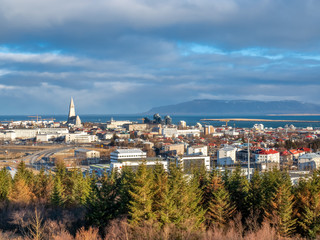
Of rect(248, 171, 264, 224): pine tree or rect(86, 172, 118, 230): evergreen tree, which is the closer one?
rect(86, 172, 118, 230): evergreen tree

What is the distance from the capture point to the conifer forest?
8.34 metres

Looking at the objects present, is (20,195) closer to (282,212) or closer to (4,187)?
(4,187)

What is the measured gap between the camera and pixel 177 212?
8.86m

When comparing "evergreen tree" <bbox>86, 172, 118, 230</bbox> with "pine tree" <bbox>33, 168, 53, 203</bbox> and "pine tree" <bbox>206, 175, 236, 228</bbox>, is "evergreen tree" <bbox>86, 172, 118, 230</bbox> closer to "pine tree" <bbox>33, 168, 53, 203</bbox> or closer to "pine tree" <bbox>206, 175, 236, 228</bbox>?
"pine tree" <bbox>206, 175, 236, 228</bbox>

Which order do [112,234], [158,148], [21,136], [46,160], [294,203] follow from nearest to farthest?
[112,234] → [294,203] → [46,160] → [158,148] → [21,136]

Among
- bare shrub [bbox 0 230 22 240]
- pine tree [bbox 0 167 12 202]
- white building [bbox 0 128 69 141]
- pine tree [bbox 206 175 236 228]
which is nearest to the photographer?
bare shrub [bbox 0 230 22 240]

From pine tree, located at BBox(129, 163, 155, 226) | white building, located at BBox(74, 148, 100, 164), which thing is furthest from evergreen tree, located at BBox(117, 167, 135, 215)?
white building, located at BBox(74, 148, 100, 164)

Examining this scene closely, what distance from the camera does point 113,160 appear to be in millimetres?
28484

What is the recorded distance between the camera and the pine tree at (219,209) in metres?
10.2

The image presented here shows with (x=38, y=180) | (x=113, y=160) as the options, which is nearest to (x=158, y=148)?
(x=113, y=160)

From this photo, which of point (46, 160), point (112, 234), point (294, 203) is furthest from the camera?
point (46, 160)

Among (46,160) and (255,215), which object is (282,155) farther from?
(255,215)

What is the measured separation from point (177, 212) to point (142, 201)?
2.97 ft

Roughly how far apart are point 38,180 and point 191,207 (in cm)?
812
